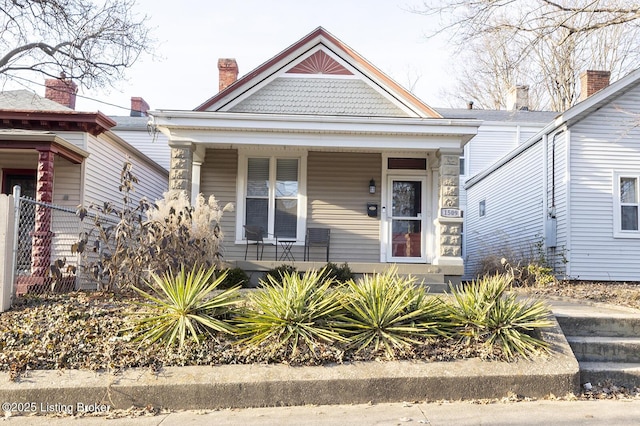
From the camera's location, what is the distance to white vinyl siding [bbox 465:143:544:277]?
553 inches

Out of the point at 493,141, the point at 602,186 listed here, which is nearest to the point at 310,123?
the point at 602,186

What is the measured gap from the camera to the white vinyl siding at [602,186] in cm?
→ 1221

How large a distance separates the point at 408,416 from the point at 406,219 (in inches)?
287

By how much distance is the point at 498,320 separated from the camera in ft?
19.0

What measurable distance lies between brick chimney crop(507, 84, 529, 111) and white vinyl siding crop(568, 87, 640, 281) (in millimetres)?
10911

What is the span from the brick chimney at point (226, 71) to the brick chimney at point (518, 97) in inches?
574

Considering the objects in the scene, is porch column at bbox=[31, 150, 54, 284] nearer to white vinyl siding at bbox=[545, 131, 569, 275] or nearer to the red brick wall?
the red brick wall

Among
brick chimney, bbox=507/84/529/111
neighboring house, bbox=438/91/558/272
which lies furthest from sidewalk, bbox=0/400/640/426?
brick chimney, bbox=507/84/529/111

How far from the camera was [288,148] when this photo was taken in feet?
37.7

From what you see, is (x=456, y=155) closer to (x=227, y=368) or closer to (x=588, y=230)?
(x=588, y=230)

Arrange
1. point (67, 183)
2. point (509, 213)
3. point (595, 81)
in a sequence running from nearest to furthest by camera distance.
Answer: point (67, 183) < point (595, 81) < point (509, 213)

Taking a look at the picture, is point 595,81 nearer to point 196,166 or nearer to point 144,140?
point 196,166

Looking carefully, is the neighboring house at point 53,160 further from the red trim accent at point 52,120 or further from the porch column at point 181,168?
the porch column at point 181,168

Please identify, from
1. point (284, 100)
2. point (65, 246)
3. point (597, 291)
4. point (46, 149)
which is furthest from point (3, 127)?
point (597, 291)
